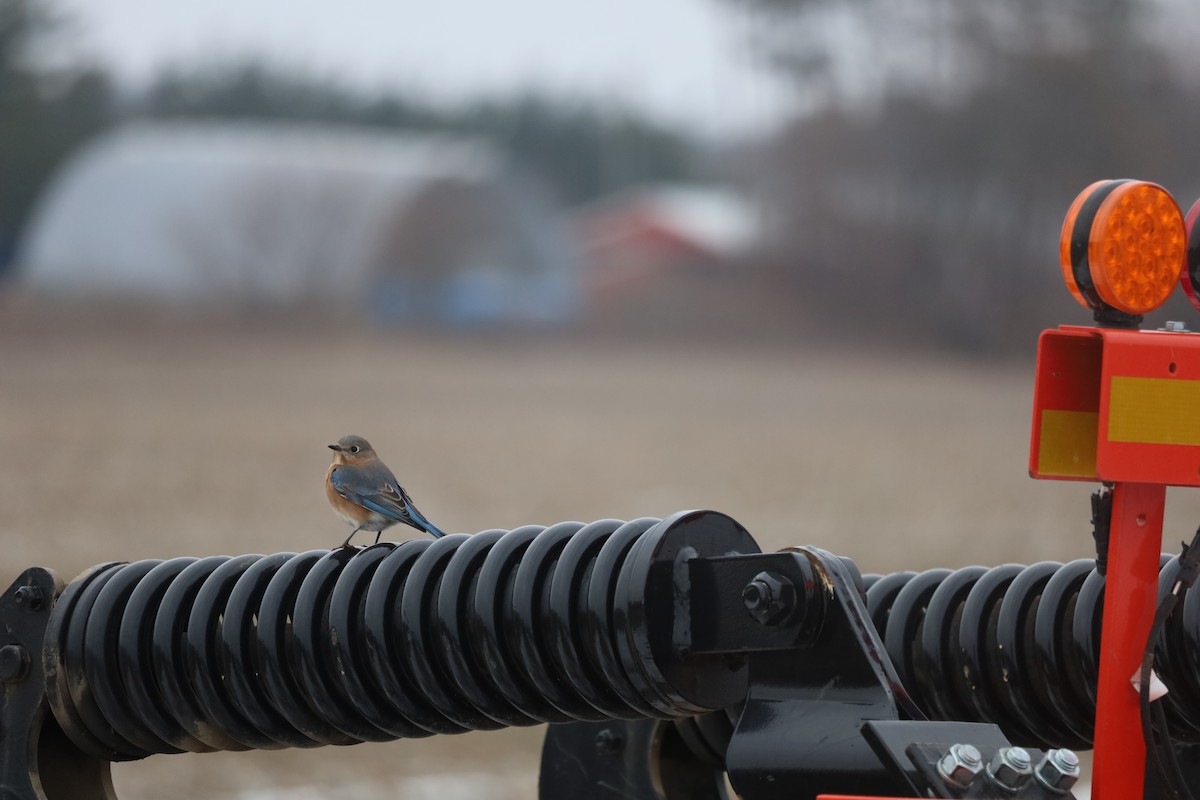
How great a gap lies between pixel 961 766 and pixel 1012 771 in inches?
2.6

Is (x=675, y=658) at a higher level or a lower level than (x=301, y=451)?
higher

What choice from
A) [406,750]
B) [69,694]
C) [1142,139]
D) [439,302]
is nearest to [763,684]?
[69,694]

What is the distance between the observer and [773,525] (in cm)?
1286

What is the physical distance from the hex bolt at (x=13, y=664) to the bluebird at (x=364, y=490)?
918 mm

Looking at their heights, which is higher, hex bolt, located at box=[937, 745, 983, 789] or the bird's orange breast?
the bird's orange breast

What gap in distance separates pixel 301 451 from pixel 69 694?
14601mm

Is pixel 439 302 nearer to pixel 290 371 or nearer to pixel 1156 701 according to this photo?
pixel 290 371

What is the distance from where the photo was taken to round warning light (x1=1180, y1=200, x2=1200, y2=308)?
7.47 feet

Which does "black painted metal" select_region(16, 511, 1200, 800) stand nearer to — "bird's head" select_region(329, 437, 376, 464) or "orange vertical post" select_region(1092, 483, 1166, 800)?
"orange vertical post" select_region(1092, 483, 1166, 800)

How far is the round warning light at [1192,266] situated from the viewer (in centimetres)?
228

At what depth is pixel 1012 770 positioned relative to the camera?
204 centimetres

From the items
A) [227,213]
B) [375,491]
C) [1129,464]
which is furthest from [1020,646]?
[227,213]

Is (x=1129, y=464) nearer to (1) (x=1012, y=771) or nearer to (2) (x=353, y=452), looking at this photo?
(1) (x=1012, y=771)

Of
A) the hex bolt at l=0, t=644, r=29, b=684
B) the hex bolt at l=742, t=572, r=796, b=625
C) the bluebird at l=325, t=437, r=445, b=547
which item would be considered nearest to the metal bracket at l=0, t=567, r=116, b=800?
the hex bolt at l=0, t=644, r=29, b=684
